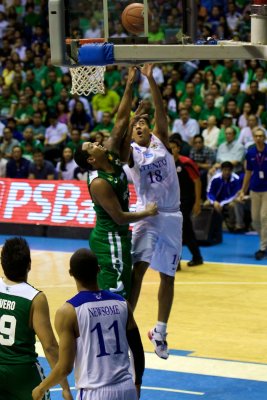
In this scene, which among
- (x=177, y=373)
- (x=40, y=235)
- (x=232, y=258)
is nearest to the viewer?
(x=177, y=373)

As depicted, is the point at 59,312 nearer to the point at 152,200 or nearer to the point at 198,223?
the point at 152,200

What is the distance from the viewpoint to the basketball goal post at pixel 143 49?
7891mm

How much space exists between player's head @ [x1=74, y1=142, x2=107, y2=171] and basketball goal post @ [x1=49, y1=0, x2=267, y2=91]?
0.96m

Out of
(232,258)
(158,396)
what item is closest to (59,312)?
(158,396)

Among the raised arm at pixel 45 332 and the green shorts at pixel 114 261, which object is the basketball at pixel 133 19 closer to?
the green shorts at pixel 114 261

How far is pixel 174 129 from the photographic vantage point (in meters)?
20.2

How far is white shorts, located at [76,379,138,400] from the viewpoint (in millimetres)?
6438

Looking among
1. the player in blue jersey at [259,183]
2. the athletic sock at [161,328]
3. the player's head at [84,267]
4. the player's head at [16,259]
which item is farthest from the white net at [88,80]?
the player in blue jersey at [259,183]

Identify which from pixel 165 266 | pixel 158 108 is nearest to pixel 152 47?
pixel 158 108

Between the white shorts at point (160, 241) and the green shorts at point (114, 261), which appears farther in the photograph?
the white shorts at point (160, 241)

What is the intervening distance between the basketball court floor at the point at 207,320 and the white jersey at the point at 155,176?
160 centimetres

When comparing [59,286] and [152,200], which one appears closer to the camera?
[152,200]

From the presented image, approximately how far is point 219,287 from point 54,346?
7269mm

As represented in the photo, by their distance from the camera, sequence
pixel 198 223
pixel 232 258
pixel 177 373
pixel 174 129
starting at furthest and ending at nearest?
pixel 174 129
pixel 198 223
pixel 232 258
pixel 177 373
